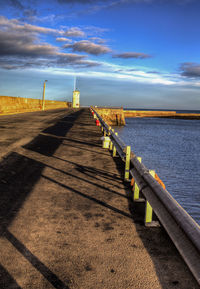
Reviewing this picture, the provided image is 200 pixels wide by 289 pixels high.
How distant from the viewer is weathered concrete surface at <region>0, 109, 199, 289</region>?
118 inches

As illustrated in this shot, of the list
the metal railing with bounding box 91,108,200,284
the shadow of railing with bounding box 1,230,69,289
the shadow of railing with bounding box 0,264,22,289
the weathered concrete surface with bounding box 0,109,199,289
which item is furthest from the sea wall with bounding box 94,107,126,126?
the shadow of railing with bounding box 0,264,22,289

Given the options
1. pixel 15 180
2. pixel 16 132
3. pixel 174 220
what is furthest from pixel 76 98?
pixel 174 220

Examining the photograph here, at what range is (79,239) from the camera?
3.88m

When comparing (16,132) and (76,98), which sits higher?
(76,98)

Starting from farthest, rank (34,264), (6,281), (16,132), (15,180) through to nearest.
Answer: (16,132) → (15,180) → (34,264) → (6,281)

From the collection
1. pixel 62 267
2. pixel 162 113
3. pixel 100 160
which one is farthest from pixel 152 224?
pixel 162 113

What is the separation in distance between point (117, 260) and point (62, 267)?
0.66 meters

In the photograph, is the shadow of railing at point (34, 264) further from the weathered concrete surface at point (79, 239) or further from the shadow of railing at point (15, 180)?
the shadow of railing at point (15, 180)

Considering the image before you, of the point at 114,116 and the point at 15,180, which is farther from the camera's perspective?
the point at 114,116

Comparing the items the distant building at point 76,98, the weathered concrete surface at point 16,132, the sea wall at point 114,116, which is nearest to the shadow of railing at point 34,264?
the weathered concrete surface at point 16,132

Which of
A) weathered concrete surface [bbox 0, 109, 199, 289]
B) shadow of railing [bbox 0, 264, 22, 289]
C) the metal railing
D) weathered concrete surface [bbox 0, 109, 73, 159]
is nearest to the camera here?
the metal railing

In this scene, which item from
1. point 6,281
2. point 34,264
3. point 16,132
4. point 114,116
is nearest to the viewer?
point 6,281

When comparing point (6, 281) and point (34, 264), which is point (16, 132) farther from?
point (6, 281)

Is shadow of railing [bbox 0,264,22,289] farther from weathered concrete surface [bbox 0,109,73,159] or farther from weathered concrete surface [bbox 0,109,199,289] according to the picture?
weathered concrete surface [bbox 0,109,73,159]
